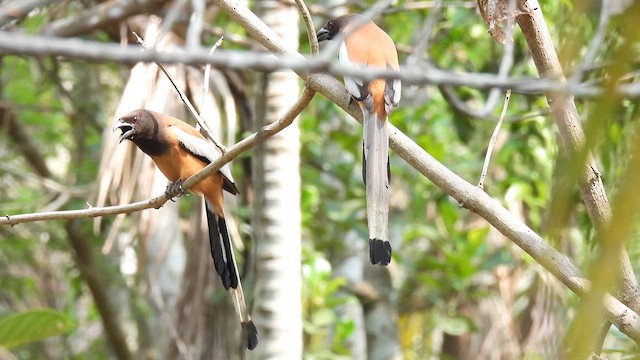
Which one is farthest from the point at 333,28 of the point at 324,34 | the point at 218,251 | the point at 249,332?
the point at 249,332

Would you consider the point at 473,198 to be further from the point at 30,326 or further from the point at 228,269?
the point at 30,326

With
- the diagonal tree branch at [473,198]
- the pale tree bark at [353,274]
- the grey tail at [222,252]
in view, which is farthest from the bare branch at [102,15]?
the diagonal tree branch at [473,198]

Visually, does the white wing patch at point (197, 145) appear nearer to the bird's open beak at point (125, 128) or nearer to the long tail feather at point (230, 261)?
the bird's open beak at point (125, 128)

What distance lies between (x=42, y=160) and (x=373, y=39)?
4.27 metres

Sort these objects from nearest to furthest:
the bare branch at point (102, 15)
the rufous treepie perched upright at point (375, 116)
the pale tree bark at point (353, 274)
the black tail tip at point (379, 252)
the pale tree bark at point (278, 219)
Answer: the black tail tip at point (379, 252), the rufous treepie perched upright at point (375, 116), the pale tree bark at point (278, 219), the bare branch at point (102, 15), the pale tree bark at point (353, 274)

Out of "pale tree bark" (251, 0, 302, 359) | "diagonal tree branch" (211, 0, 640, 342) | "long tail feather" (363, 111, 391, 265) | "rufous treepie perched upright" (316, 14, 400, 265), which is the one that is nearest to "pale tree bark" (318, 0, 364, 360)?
"pale tree bark" (251, 0, 302, 359)

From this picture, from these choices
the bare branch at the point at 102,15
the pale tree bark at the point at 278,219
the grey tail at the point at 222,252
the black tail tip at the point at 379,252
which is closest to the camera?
the black tail tip at the point at 379,252

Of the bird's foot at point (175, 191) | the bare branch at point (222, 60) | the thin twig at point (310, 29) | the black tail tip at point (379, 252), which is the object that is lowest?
the bare branch at point (222, 60)

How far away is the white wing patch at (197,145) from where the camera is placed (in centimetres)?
389

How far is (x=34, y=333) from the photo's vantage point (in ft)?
13.8

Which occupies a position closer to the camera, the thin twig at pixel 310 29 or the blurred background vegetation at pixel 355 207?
the thin twig at pixel 310 29

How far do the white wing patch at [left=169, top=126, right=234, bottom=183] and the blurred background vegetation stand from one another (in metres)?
0.68

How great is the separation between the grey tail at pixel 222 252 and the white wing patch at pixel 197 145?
0.62 ft

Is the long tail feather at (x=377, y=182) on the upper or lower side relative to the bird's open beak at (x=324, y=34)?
lower
